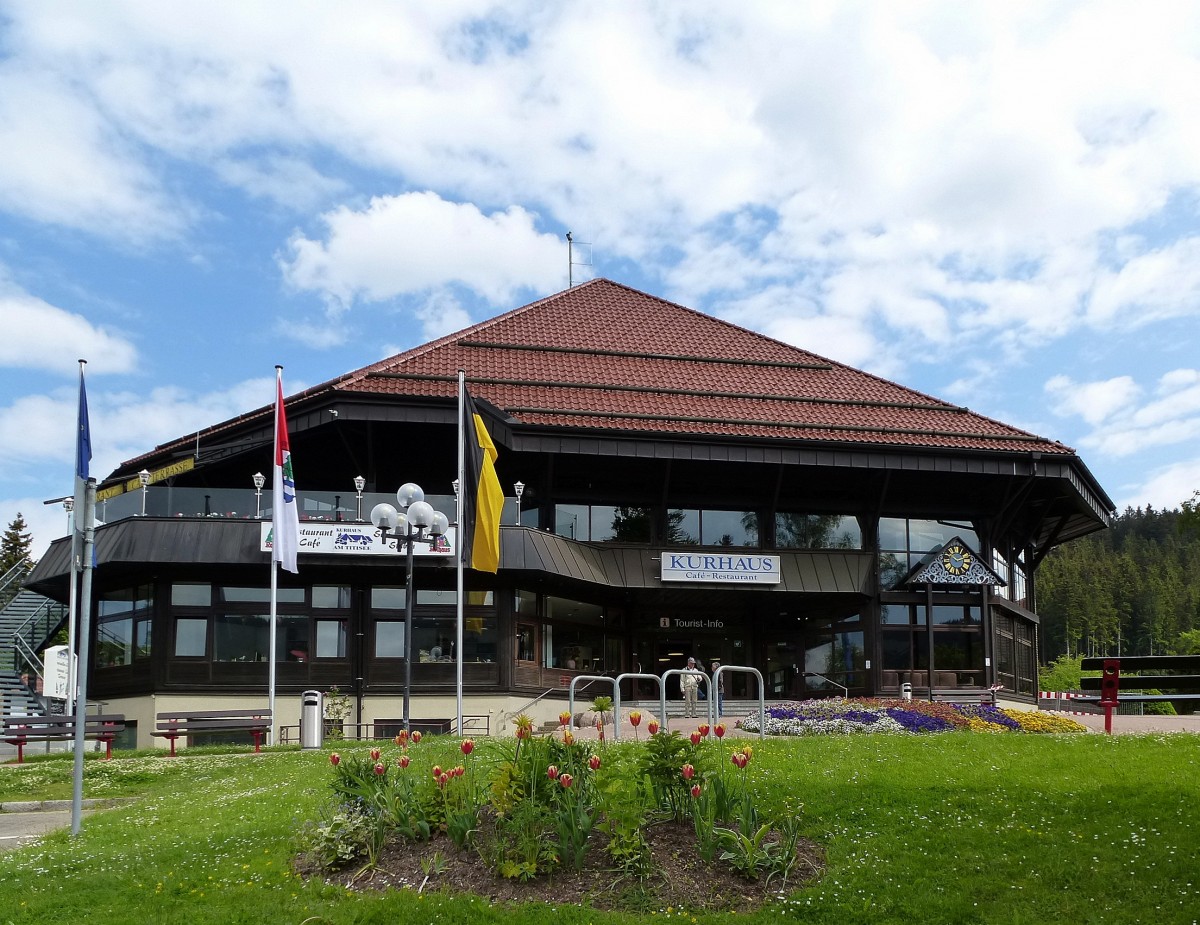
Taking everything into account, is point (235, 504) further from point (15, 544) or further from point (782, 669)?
point (15, 544)

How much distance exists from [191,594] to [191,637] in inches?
44.2

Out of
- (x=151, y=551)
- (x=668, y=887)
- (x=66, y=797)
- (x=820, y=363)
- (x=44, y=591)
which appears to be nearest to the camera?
(x=668, y=887)

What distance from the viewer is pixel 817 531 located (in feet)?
Answer: 122

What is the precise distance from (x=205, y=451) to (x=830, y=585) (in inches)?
713

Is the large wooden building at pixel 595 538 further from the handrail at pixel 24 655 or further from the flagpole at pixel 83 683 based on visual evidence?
the flagpole at pixel 83 683

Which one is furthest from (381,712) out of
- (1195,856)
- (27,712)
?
(1195,856)

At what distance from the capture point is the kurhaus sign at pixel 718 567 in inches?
1372

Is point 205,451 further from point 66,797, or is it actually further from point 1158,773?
point 1158,773

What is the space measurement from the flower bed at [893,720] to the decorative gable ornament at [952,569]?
25.7 feet

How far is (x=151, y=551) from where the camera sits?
3203 centimetres

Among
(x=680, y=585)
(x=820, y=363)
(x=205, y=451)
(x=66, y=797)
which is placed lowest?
(x=66, y=797)

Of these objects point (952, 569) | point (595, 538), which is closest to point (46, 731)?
point (595, 538)

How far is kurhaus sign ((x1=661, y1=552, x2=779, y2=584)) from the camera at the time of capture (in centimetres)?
3484

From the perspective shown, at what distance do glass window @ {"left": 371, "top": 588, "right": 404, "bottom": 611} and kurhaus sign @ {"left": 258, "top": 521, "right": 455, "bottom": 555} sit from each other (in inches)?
72.1
